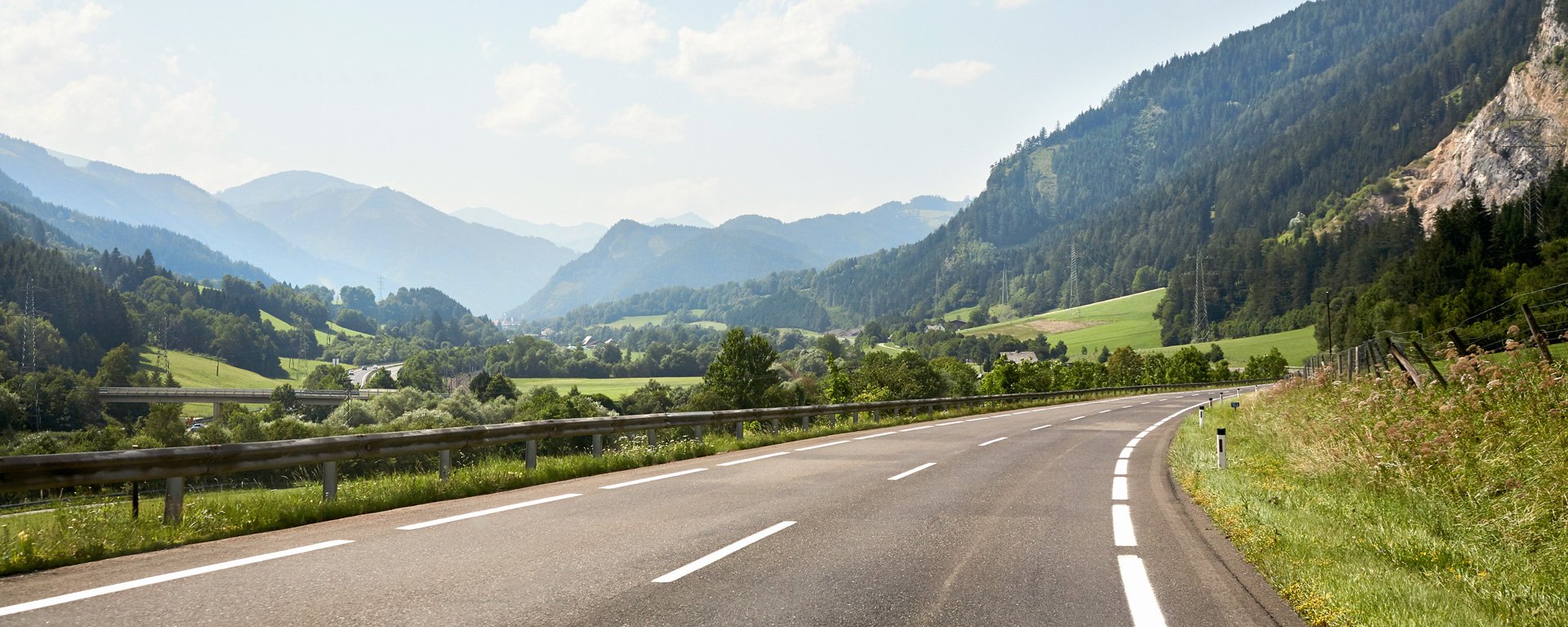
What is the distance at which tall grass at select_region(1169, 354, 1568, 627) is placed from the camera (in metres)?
5.46

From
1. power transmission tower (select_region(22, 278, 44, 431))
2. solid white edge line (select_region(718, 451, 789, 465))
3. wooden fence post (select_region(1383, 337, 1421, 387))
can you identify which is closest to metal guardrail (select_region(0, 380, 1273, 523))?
solid white edge line (select_region(718, 451, 789, 465))

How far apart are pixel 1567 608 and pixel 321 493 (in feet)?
35.7

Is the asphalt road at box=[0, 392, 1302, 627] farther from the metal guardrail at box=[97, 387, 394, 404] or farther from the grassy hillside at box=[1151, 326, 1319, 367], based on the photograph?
the grassy hillside at box=[1151, 326, 1319, 367]

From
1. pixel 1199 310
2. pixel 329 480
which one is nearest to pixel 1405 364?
pixel 329 480

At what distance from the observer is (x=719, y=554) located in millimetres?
6949

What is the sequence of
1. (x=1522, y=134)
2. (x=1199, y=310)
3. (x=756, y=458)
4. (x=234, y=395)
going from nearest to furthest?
(x=756, y=458) < (x=234, y=395) < (x=1199, y=310) < (x=1522, y=134)

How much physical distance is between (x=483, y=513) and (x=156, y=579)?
3.57 m

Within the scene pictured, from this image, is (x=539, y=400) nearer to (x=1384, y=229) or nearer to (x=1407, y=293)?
(x=1407, y=293)

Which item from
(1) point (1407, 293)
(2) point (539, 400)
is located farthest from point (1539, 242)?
(2) point (539, 400)

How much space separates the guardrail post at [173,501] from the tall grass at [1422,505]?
915 cm

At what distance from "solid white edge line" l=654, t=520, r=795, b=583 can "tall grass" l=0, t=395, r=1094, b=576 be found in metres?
4.52

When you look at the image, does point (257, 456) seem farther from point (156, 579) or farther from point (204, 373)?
point (204, 373)

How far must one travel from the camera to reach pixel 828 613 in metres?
5.24

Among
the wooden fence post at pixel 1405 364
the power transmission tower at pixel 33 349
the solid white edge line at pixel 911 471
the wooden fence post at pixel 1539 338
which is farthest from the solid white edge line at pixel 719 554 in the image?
the power transmission tower at pixel 33 349
